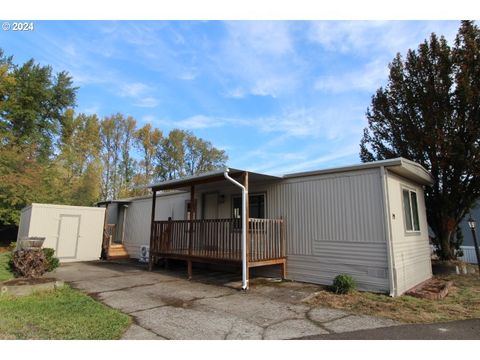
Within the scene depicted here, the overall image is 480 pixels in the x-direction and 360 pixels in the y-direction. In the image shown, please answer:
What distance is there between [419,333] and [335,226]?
134 inches

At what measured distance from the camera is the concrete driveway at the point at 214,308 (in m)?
4.08

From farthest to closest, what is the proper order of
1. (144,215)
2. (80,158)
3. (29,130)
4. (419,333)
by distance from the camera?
(80,158) < (29,130) < (144,215) < (419,333)

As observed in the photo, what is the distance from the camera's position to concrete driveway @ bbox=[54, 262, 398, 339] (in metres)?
4.08

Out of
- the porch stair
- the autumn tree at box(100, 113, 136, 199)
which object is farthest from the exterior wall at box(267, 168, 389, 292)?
the autumn tree at box(100, 113, 136, 199)

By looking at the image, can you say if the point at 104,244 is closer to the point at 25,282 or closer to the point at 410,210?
the point at 25,282

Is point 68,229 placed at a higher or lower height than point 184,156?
lower

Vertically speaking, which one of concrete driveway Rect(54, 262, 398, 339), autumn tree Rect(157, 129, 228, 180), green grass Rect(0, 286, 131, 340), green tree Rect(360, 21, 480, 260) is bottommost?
concrete driveway Rect(54, 262, 398, 339)

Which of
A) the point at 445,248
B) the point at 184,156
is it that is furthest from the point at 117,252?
the point at 184,156

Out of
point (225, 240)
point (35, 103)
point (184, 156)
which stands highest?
point (35, 103)

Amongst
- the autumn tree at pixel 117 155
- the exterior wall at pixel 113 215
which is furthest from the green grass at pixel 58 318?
the autumn tree at pixel 117 155

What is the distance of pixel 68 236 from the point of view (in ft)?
41.0

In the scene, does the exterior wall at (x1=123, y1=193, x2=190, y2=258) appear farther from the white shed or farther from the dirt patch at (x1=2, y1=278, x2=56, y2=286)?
the dirt patch at (x1=2, y1=278, x2=56, y2=286)

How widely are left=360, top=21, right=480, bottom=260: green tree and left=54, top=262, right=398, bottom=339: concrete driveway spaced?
23.1 feet

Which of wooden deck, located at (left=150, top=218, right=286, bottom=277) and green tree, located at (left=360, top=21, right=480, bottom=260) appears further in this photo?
green tree, located at (left=360, top=21, right=480, bottom=260)
